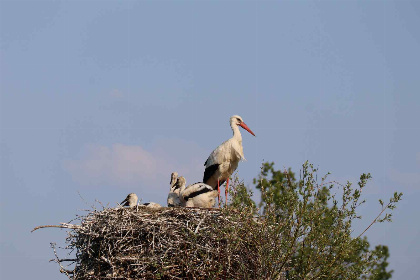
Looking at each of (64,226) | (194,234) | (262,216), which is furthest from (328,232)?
(64,226)

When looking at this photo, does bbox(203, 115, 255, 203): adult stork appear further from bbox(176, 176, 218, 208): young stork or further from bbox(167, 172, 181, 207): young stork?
bbox(176, 176, 218, 208): young stork

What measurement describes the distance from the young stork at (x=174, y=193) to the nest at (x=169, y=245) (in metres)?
2.08

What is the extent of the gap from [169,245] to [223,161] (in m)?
4.63

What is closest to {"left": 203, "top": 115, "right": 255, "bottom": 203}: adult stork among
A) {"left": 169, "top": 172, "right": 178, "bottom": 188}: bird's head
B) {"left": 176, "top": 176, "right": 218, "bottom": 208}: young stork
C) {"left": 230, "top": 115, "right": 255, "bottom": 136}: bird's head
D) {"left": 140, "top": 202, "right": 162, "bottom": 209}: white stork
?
{"left": 230, "top": 115, "right": 255, "bottom": 136}: bird's head

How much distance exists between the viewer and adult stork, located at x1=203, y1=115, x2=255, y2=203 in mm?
16578

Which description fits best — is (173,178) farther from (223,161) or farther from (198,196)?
(198,196)

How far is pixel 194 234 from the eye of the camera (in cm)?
1192

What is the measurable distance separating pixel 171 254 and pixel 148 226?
65 cm

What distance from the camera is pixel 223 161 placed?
1659cm

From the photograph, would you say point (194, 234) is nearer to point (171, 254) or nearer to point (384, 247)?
point (171, 254)

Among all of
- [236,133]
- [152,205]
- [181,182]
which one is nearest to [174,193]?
[181,182]

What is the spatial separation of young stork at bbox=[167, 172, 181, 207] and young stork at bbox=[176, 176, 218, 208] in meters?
0.32

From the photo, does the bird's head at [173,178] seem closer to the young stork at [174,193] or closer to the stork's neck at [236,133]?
the young stork at [174,193]

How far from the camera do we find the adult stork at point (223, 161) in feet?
54.4
